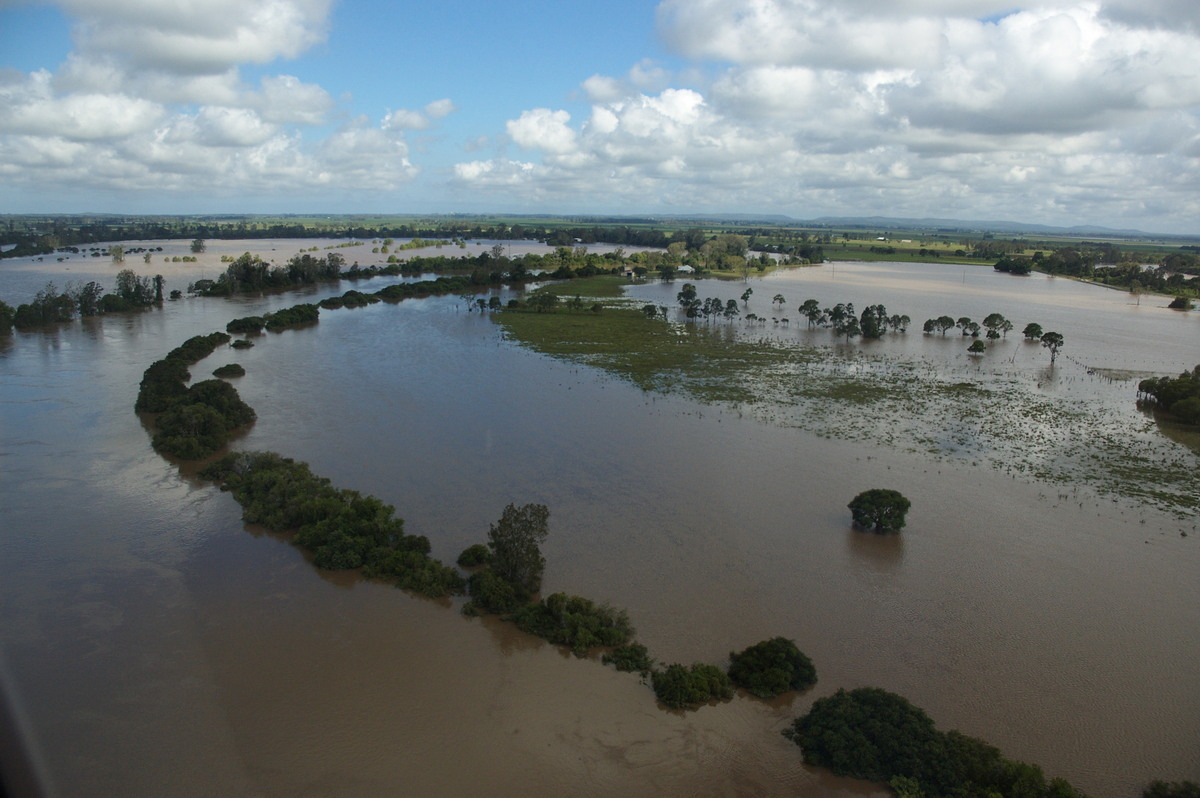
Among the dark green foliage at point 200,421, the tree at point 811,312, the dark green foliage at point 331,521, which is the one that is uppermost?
the tree at point 811,312

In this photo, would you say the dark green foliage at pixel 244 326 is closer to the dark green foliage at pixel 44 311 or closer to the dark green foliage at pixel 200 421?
the dark green foliage at pixel 44 311

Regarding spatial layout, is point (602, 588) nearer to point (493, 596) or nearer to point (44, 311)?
point (493, 596)

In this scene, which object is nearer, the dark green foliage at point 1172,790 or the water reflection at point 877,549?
the dark green foliage at point 1172,790

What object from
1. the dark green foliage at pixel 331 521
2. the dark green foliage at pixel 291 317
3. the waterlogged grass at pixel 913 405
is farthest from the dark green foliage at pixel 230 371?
the waterlogged grass at pixel 913 405

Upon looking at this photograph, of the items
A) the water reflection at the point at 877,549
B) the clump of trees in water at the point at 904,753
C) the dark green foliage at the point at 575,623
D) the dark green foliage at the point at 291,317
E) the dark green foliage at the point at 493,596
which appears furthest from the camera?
the dark green foliage at the point at 291,317

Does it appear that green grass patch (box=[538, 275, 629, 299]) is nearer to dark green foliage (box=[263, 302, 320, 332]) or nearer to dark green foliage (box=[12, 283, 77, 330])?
dark green foliage (box=[263, 302, 320, 332])

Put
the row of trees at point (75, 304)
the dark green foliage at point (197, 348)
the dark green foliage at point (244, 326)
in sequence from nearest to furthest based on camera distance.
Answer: the dark green foliage at point (197, 348) < the row of trees at point (75, 304) < the dark green foliage at point (244, 326)
